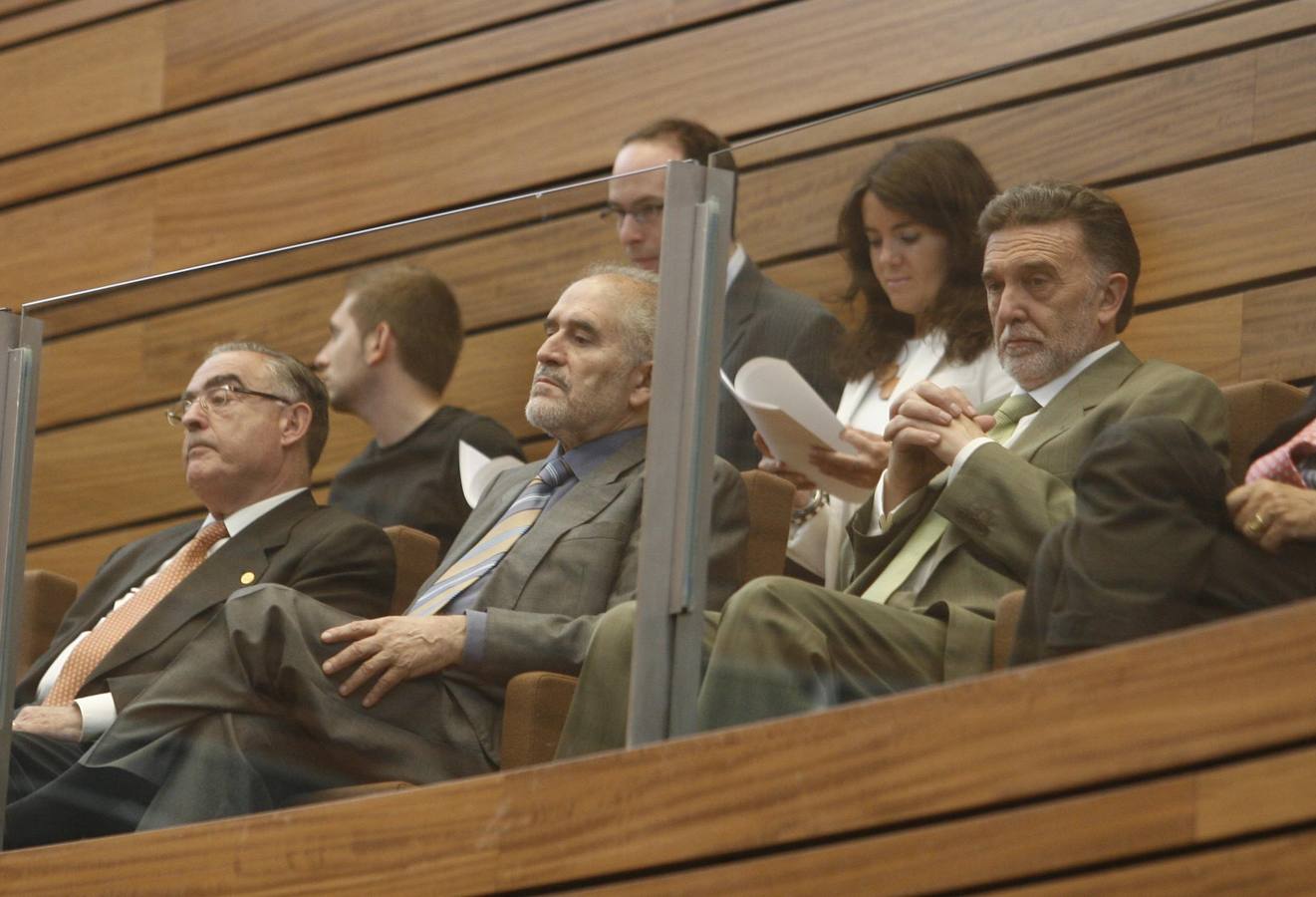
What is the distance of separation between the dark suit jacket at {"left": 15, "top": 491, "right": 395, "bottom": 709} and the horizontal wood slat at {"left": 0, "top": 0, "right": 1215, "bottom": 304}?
5.22ft

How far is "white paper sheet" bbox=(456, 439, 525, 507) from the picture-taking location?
2918 millimetres

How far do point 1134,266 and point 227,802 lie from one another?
4.10ft

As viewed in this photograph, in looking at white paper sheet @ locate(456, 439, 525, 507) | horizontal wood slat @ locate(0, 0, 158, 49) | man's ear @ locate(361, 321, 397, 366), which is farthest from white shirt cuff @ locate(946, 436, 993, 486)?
horizontal wood slat @ locate(0, 0, 158, 49)

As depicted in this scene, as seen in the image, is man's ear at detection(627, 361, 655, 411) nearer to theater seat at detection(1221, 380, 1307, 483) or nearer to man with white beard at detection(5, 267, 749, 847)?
man with white beard at detection(5, 267, 749, 847)

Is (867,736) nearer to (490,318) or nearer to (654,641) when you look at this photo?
(654,641)

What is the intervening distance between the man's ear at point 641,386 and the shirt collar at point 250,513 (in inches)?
23.9

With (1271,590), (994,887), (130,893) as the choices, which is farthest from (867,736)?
(130,893)

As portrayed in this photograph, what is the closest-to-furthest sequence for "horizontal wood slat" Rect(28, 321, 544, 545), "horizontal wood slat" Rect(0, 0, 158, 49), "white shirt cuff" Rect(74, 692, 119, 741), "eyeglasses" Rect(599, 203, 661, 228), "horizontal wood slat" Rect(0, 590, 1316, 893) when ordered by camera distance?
"horizontal wood slat" Rect(0, 590, 1316, 893), "eyeglasses" Rect(599, 203, 661, 228), "horizontal wood slat" Rect(28, 321, 544, 545), "white shirt cuff" Rect(74, 692, 119, 741), "horizontal wood slat" Rect(0, 0, 158, 49)

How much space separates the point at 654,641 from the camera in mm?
2479

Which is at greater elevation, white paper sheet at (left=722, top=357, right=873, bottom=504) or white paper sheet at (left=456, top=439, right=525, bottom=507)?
white paper sheet at (left=456, top=439, right=525, bottom=507)

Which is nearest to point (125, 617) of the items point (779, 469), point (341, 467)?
point (341, 467)

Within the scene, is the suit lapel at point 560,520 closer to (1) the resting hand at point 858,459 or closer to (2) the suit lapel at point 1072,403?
(1) the resting hand at point 858,459

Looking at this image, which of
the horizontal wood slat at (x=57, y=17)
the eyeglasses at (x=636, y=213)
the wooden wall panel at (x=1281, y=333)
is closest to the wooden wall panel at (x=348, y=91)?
the horizontal wood slat at (x=57, y=17)

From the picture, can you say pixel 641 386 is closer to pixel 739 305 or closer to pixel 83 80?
pixel 739 305
